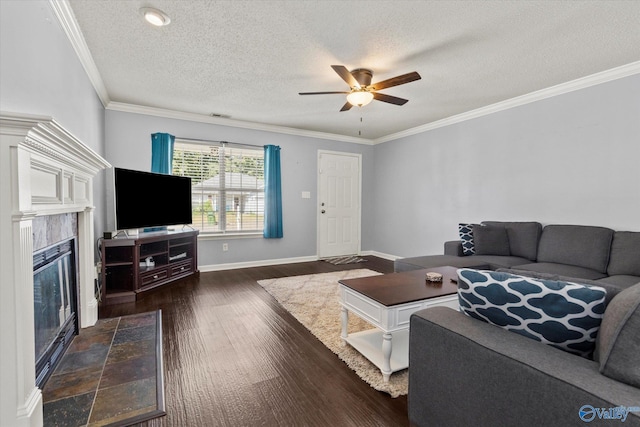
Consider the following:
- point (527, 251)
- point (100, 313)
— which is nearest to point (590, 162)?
point (527, 251)

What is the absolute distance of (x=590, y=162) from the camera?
3.10 m

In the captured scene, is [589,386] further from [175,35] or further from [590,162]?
[590,162]

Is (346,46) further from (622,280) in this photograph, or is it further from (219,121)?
(622,280)

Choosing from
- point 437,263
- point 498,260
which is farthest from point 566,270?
point 437,263

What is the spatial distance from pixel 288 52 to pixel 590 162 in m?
3.35

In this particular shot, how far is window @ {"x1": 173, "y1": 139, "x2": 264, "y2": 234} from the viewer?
4457mm

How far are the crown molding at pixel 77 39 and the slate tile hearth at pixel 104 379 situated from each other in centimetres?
236

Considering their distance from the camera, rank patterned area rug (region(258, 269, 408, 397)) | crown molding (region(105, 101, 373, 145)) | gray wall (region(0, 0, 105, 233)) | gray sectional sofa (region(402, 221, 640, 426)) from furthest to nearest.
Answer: crown molding (region(105, 101, 373, 145))
patterned area rug (region(258, 269, 408, 397))
gray wall (region(0, 0, 105, 233))
gray sectional sofa (region(402, 221, 640, 426))

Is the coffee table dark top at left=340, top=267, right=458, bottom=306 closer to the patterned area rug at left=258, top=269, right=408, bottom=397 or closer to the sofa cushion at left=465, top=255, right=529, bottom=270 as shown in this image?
the patterned area rug at left=258, top=269, right=408, bottom=397

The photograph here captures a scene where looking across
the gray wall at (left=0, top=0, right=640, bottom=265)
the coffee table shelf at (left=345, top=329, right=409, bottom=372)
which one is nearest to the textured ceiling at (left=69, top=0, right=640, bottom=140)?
the gray wall at (left=0, top=0, right=640, bottom=265)

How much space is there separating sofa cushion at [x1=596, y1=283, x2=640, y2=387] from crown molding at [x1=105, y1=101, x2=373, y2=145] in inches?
186

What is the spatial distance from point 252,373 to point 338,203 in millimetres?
4162

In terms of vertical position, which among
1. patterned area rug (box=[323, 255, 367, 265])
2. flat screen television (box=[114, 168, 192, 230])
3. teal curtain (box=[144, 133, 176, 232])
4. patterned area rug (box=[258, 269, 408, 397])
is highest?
teal curtain (box=[144, 133, 176, 232])

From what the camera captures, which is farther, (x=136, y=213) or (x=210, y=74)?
(x=136, y=213)
